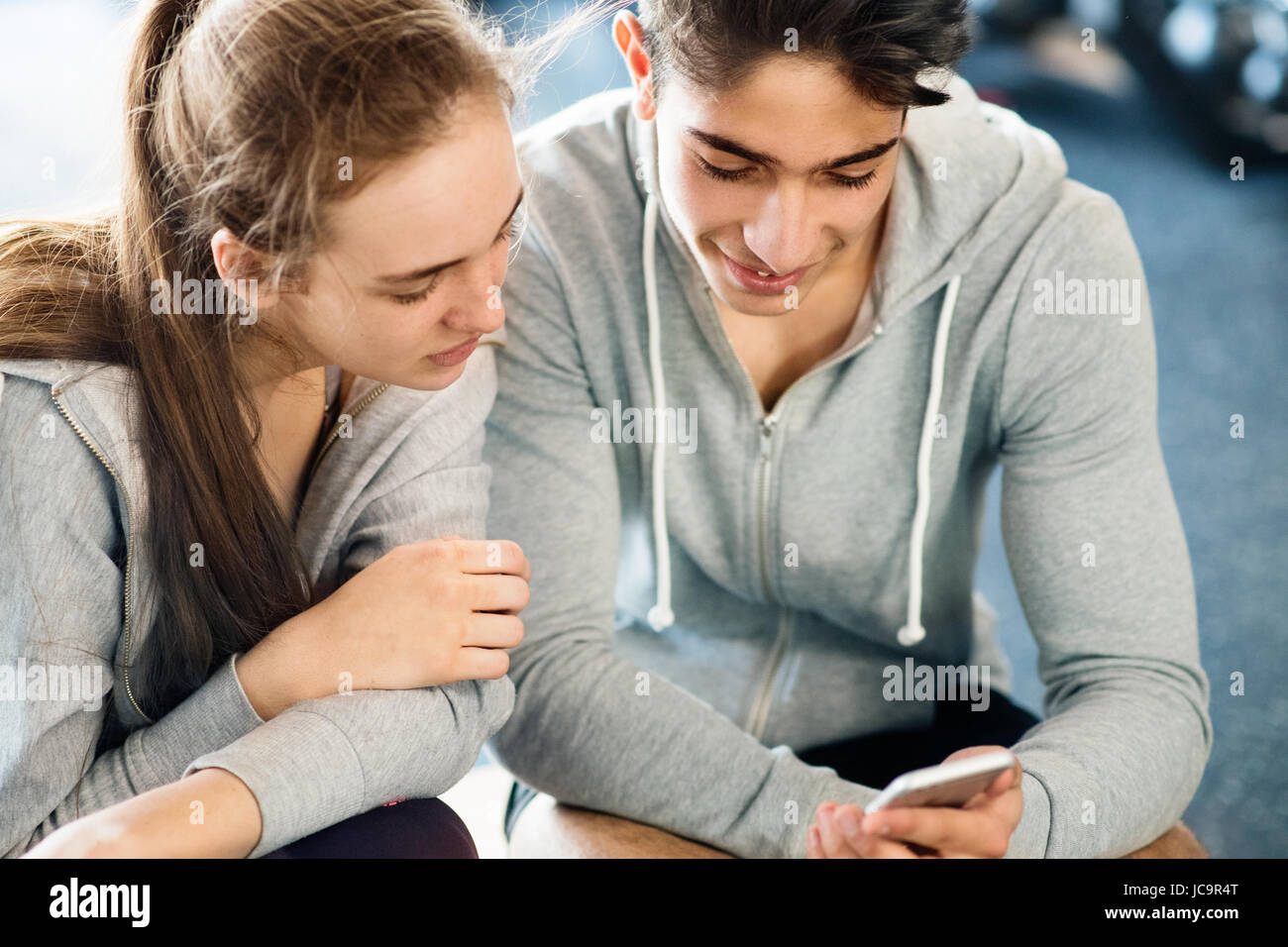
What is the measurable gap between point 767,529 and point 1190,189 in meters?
2.38

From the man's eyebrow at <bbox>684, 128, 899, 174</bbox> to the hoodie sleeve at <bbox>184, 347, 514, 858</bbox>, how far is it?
283mm

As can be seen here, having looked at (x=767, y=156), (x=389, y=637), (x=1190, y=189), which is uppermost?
(x=1190, y=189)

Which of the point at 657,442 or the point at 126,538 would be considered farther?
the point at 657,442

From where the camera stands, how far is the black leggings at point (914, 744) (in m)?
1.26

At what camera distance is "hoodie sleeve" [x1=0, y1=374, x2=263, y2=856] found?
904mm

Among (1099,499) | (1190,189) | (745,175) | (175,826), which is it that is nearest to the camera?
(175,826)

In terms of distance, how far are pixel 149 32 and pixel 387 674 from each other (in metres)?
0.51

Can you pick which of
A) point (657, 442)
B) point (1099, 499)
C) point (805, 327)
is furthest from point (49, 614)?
point (1099, 499)

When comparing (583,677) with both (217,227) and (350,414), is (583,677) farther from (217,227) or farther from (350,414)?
(217,227)

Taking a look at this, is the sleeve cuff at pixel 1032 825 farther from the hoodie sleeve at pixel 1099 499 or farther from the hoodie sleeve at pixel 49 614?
the hoodie sleeve at pixel 49 614

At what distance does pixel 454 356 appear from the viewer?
3.28 feet

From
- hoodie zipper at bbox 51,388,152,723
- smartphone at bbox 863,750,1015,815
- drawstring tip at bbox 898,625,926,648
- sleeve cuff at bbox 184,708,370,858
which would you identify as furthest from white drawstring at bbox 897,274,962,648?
hoodie zipper at bbox 51,388,152,723

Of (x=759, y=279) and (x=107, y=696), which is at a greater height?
(x=759, y=279)
